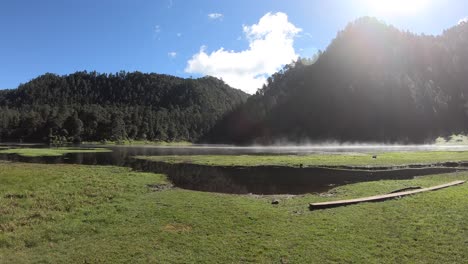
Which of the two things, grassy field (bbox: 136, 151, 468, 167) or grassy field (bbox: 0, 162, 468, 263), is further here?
grassy field (bbox: 136, 151, 468, 167)

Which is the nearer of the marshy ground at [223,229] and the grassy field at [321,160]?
the marshy ground at [223,229]

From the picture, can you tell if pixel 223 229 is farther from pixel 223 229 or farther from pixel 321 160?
pixel 321 160

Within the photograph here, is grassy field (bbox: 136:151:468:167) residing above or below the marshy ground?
above

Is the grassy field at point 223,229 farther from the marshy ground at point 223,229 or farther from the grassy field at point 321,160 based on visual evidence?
the grassy field at point 321,160

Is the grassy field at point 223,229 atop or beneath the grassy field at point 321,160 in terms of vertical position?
beneath

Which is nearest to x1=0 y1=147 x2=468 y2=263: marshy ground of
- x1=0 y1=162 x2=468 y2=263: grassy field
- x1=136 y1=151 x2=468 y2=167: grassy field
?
x1=0 y1=162 x2=468 y2=263: grassy field

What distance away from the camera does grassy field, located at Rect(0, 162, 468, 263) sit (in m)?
15.9

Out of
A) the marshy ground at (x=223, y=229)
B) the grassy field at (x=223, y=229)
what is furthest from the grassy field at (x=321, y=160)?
the grassy field at (x=223, y=229)

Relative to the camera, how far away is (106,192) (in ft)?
104

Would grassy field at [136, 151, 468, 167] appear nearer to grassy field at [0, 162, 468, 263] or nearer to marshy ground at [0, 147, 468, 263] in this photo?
marshy ground at [0, 147, 468, 263]

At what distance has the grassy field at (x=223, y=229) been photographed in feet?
52.3

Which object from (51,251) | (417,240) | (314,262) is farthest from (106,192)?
(417,240)

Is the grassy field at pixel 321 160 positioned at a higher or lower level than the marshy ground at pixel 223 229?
higher

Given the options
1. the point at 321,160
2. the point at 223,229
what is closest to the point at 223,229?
the point at 223,229
